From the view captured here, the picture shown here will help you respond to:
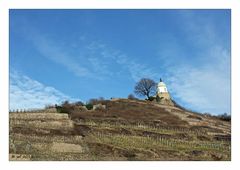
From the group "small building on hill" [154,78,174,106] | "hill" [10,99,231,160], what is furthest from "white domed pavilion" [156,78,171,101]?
"hill" [10,99,231,160]

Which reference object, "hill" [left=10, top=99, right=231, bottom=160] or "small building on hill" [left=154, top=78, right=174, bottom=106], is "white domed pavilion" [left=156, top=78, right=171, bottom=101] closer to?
"small building on hill" [left=154, top=78, right=174, bottom=106]

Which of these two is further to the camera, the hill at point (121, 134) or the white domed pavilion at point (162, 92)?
the white domed pavilion at point (162, 92)

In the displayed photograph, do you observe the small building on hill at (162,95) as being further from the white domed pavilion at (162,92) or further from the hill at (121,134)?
the hill at (121,134)

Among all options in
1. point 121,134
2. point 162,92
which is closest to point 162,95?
point 162,92

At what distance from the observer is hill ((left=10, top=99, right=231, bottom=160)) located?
14320 millimetres

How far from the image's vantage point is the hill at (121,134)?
14320mm

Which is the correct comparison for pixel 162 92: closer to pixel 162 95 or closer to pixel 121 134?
pixel 162 95

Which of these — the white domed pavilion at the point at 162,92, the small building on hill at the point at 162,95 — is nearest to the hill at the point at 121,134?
the small building on hill at the point at 162,95

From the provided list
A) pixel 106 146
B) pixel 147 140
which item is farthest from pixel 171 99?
pixel 106 146

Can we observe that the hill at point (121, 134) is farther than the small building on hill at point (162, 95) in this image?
No

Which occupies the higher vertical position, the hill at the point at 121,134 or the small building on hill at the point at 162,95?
the small building on hill at the point at 162,95
